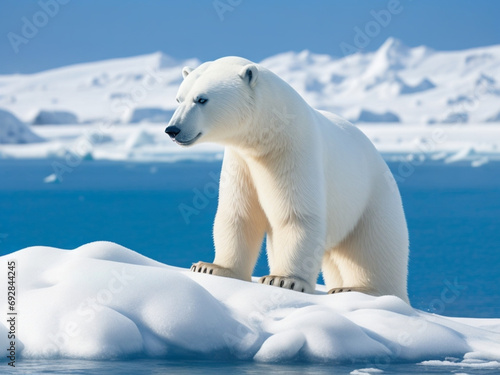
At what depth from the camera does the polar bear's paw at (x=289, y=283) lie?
4.72m

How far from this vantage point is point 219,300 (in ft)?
14.5

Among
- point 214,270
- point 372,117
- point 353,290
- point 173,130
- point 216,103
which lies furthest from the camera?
point 372,117

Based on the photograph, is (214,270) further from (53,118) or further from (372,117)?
(53,118)

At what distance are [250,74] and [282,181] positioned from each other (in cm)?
67

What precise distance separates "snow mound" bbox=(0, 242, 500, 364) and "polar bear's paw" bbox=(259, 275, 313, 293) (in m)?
0.19

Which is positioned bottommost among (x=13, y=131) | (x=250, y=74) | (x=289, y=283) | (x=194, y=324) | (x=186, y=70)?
(x=194, y=324)

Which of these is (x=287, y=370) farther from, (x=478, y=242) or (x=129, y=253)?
(x=478, y=242)

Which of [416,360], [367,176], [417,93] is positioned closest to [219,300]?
[416,360]

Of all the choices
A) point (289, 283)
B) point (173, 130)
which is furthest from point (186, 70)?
point (289, 283)

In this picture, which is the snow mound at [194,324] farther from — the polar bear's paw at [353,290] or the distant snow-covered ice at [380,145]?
the distant snow-covered ice at [380,145]

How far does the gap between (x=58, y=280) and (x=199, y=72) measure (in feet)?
4.85

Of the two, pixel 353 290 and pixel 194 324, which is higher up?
pixel 353 290

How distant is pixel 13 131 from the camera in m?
54.2

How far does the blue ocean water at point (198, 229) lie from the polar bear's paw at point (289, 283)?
871mm
